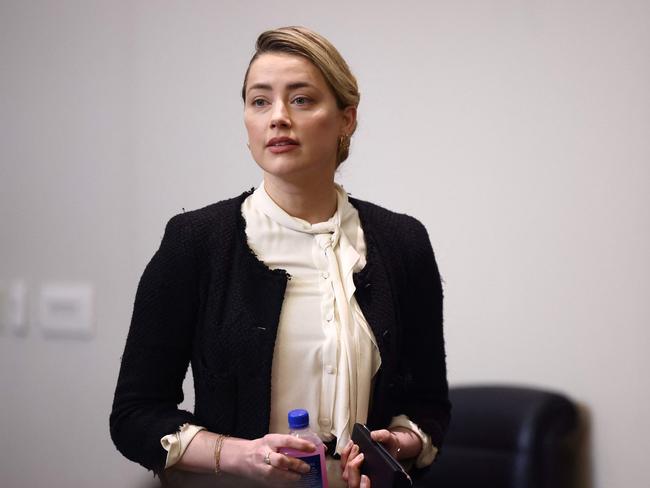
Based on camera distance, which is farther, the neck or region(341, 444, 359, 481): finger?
the neck

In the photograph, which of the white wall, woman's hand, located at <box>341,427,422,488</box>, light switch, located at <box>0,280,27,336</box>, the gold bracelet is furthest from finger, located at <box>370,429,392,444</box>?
light switch, located at <box>0,280,27,336</box>

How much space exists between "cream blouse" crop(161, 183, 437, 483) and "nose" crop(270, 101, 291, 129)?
137 mm

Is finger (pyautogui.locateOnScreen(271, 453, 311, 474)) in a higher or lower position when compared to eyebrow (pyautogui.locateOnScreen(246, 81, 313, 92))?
lower

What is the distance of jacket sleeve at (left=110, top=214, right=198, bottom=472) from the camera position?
1.29 meters

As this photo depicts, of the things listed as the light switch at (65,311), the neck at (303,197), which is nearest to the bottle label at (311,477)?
the neck at (303,197)

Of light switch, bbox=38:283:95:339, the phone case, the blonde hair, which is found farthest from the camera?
light switch, bbox=38:283:95:339

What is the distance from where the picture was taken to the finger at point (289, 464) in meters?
1.16

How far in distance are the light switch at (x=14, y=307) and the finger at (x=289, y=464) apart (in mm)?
1586

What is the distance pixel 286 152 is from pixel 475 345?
1.20 meters

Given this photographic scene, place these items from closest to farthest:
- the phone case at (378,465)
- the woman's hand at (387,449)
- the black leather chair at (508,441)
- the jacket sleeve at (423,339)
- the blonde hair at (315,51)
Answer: the phone case at (378,465) < the woman's hand at (387,449) < the blonde hair at (315,51) < the jacket sleeve at (423,339) < the black leather chair at (508,441)

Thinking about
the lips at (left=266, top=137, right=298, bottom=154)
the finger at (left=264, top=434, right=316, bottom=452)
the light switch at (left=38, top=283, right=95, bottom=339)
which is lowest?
the finger at (left=264, top=434, right=316, bottom=452)

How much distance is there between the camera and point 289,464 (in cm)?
117

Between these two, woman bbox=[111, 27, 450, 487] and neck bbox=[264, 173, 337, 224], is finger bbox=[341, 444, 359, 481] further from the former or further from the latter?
neck bbox=[264, 173, 337, 224]

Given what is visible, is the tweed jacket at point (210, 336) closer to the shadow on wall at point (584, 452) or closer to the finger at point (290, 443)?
the finger at point (290, 443)
